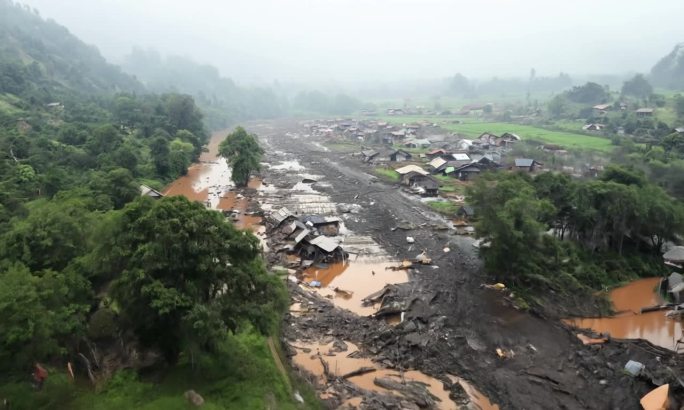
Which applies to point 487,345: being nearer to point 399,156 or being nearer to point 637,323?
point 637,323

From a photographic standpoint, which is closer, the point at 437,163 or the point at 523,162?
the point at 523,162

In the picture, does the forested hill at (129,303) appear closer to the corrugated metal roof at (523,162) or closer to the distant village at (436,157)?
the distant village at (436,157)

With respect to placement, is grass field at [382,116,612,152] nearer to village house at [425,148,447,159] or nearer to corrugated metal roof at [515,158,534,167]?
corrugated metal roof at [515,158,534,167]

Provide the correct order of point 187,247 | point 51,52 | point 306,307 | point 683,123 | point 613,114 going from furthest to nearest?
point 51,52 < point 613,114 < point 683,123 < point 306,307 < point 187,247

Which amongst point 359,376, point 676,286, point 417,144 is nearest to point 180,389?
point 359,376

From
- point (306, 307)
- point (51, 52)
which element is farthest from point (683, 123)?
point (51, 52)

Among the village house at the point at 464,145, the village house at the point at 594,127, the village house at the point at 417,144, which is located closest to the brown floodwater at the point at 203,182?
the village house at the point at 417,144

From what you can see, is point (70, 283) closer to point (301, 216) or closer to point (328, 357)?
point (328, 357)
